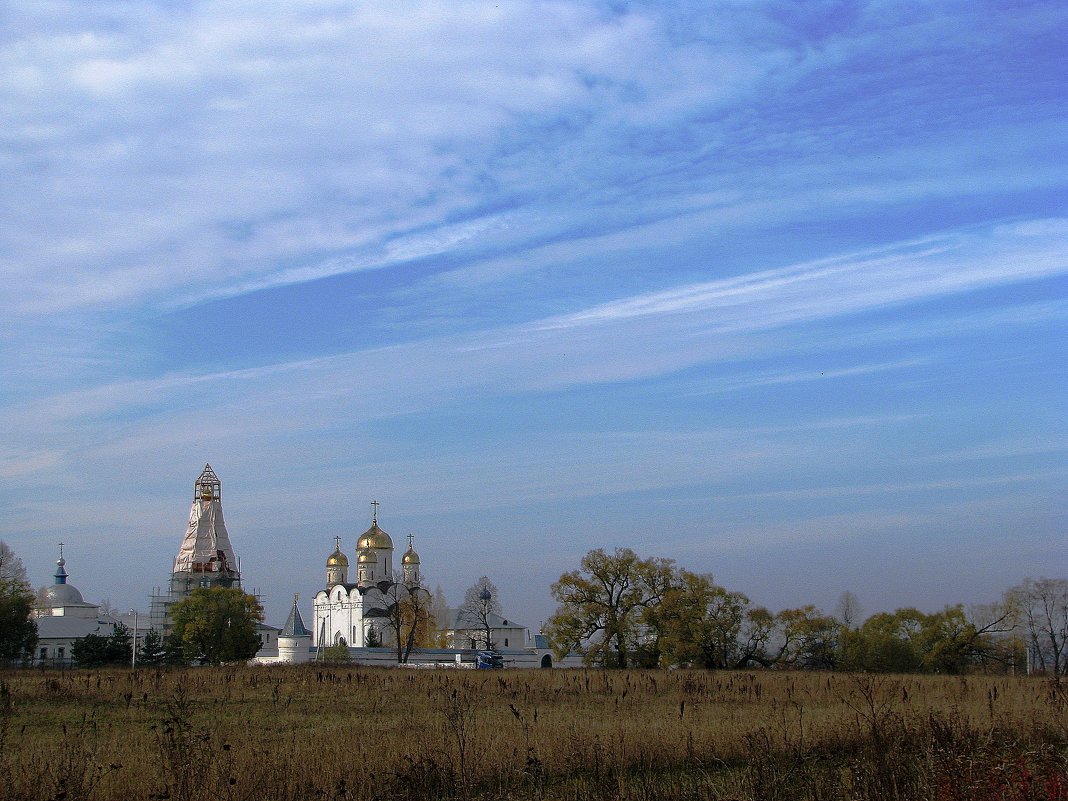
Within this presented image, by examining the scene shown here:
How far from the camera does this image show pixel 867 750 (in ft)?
36.1

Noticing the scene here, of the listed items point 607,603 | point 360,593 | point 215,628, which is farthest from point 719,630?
point 360,593

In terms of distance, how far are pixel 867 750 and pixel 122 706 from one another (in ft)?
43.4

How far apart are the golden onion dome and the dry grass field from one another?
85997mm

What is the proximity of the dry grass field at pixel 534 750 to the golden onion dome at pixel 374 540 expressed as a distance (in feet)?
282

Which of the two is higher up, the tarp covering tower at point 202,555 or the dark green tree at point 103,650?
the tarp covering tower at point 202,555

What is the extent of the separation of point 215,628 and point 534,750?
6305 centimetres

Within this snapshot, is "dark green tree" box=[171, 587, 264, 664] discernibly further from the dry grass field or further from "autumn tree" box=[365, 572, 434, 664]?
the dry grass field

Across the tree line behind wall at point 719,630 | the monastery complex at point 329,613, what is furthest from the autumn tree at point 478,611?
the tree line behind wall at point 719,630

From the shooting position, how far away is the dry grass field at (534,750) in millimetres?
9438

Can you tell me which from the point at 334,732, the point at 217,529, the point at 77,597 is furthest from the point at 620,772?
the point at 77,597

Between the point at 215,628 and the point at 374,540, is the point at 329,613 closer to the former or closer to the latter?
the point at 374,540

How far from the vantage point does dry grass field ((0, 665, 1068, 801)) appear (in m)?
9.44

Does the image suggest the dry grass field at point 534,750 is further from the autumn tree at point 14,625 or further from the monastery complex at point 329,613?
the monastery complex at point 329,613

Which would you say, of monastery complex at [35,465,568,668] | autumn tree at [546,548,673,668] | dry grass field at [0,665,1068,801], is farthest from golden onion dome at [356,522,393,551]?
dry grass field at [0,665,1068,801]
